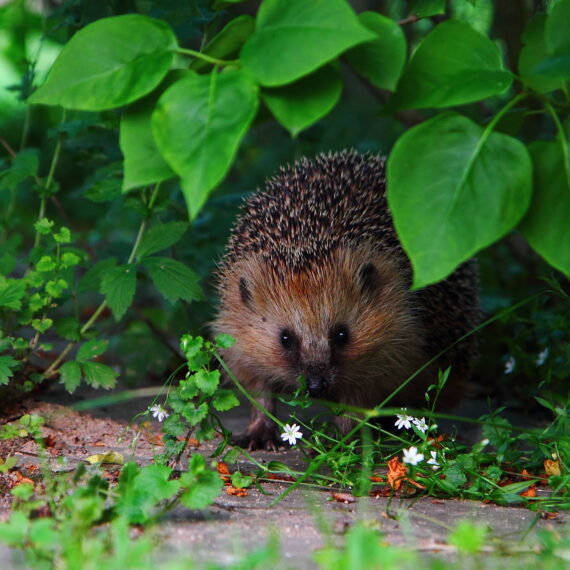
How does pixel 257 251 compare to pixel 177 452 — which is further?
pixel 257 251

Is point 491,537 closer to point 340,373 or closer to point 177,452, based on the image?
point 177,452

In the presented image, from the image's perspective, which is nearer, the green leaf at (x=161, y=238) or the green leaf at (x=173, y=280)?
the green leaf at (x=173, y=280)

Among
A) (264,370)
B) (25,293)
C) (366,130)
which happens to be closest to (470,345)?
(264,370)

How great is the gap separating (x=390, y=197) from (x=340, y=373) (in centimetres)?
199

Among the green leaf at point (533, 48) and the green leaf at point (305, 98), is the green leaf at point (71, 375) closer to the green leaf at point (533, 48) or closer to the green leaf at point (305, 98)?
the green leaf at point (305, 98)

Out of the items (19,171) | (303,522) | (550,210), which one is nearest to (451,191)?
(550,210)

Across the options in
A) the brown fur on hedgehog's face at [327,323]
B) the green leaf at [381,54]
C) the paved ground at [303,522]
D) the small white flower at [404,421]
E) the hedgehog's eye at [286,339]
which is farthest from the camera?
the hedgehog's eye at [286,339]

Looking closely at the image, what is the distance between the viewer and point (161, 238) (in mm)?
4285

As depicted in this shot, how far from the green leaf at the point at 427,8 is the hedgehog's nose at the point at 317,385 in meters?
1.79

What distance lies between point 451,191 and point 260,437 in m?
2.50

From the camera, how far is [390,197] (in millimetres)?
2719

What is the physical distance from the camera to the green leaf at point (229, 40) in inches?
120

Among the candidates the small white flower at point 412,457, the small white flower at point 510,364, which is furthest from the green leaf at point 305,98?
the small white flower at point 510,364

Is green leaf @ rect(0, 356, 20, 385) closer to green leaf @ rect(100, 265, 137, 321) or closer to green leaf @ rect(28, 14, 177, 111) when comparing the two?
green leaf @ rect(100, 265, 137, 321)
